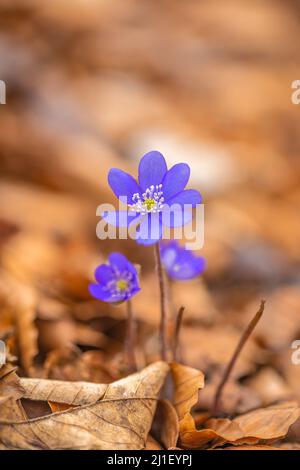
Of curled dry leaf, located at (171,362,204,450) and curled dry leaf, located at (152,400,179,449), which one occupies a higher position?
curled dry leaf, located at (171,362,204,450)

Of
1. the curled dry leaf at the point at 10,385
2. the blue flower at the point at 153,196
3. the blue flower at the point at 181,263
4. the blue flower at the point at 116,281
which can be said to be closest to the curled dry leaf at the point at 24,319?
the curled dry leaf at the point at 10,385

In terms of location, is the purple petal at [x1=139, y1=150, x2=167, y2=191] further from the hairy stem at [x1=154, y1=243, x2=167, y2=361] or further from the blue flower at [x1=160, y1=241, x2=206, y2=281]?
the blue flower at [x1=160, y1=241, x2=206, y2=281]

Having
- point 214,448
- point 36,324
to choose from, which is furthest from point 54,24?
point 214,448

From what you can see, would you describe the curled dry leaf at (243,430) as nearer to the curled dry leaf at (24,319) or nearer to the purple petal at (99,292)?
the purple petal at (99,292)

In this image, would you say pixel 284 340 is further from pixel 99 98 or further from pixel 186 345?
pixel 99 98

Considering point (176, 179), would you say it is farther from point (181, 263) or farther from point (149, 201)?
point (181, 263)

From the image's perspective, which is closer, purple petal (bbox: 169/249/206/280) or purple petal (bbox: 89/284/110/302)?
purple petal (bbox: 89/284/110/302)

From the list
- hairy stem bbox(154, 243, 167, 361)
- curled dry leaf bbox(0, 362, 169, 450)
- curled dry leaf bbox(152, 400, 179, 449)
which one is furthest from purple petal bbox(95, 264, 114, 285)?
curled dry leaf bbox(152, 400, 179, 449)
